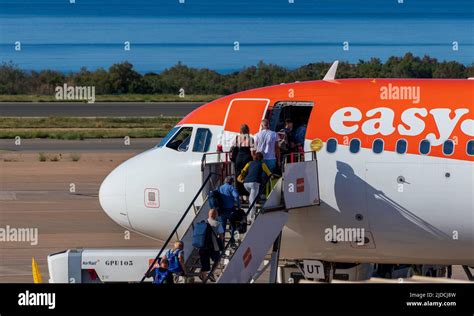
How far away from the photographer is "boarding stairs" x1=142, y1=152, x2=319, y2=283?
27625mm

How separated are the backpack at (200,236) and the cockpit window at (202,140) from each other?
307 cm

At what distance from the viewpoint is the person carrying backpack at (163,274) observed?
89.0ft

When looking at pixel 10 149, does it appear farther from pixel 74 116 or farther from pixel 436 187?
pixel 436 187

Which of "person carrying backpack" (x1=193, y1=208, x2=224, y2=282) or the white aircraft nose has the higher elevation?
the white aircraft nose

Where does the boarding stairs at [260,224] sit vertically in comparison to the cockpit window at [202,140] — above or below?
below

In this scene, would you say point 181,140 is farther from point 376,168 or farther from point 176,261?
point 376,168

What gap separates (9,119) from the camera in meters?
92.9

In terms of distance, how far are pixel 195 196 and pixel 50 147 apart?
4473 centimetres

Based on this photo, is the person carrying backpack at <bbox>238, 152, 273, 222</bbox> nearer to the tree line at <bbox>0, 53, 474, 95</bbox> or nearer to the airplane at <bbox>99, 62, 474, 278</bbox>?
the airplane at <bbox>99, 62, 474, 278</bbox>

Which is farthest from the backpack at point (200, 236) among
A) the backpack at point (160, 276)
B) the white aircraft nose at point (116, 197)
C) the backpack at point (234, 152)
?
the white aircraft nose at point (116, 197)

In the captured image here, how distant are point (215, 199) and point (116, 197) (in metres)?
3.94

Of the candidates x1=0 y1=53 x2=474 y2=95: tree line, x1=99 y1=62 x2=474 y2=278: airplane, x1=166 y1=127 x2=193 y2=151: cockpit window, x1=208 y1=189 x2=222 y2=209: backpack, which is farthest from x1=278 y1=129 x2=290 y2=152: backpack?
x1=0 y1=53 x2=474 y2=95: tree line

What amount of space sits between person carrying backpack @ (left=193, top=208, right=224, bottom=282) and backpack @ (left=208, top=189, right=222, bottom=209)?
0.16m

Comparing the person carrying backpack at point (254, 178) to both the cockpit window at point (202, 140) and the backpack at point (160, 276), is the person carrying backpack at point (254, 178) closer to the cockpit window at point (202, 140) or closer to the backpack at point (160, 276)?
the cockpit window at point (202, 140)
